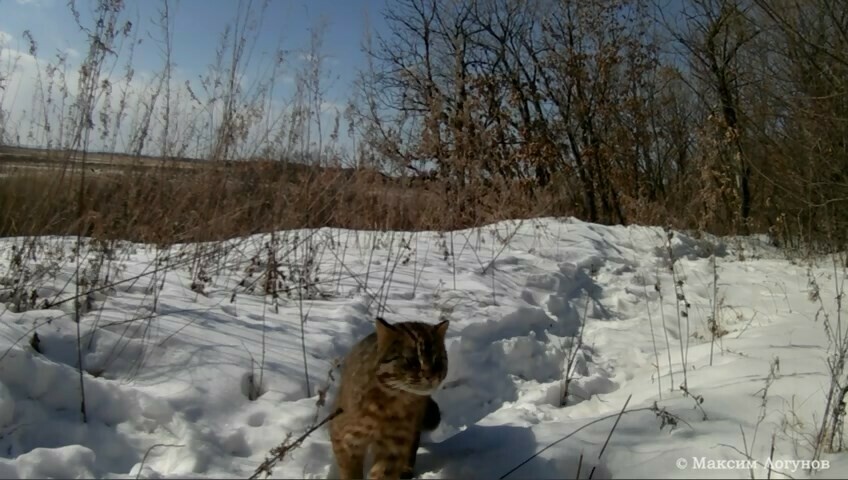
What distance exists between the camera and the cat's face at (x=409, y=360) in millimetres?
2148

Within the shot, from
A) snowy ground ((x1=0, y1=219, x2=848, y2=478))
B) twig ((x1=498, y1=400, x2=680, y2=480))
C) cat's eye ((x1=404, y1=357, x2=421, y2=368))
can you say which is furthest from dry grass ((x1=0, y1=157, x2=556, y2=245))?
twig ((x1=498, y1=400, x2=680, y2=480))

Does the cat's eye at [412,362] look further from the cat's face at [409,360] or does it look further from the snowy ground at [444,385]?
the snowy ground at [444,385]

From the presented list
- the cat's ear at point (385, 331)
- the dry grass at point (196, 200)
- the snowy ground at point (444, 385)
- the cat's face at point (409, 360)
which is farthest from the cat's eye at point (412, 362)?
the dry grass at point (196, 200)

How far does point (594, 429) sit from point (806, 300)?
334cm

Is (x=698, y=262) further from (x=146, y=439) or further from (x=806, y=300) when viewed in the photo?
(x=146, y=439)

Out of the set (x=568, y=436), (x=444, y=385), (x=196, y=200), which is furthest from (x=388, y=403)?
(x=196, y=200)

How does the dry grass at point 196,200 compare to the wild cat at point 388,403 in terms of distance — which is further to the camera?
the dry grass at point 196,200

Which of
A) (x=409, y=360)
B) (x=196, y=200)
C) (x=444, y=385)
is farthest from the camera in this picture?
(x=196, y=200)

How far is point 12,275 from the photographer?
3281 millimetres

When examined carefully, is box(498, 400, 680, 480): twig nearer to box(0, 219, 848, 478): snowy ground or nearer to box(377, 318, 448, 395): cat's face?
box(0, 219, 848, 478): snowy ground

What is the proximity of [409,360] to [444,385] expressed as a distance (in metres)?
1.13

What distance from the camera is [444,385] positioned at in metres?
3.24

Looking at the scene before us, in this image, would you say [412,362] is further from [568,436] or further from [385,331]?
[568,436]

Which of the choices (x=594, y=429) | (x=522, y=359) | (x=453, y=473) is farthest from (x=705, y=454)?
(x=522, y=359)
